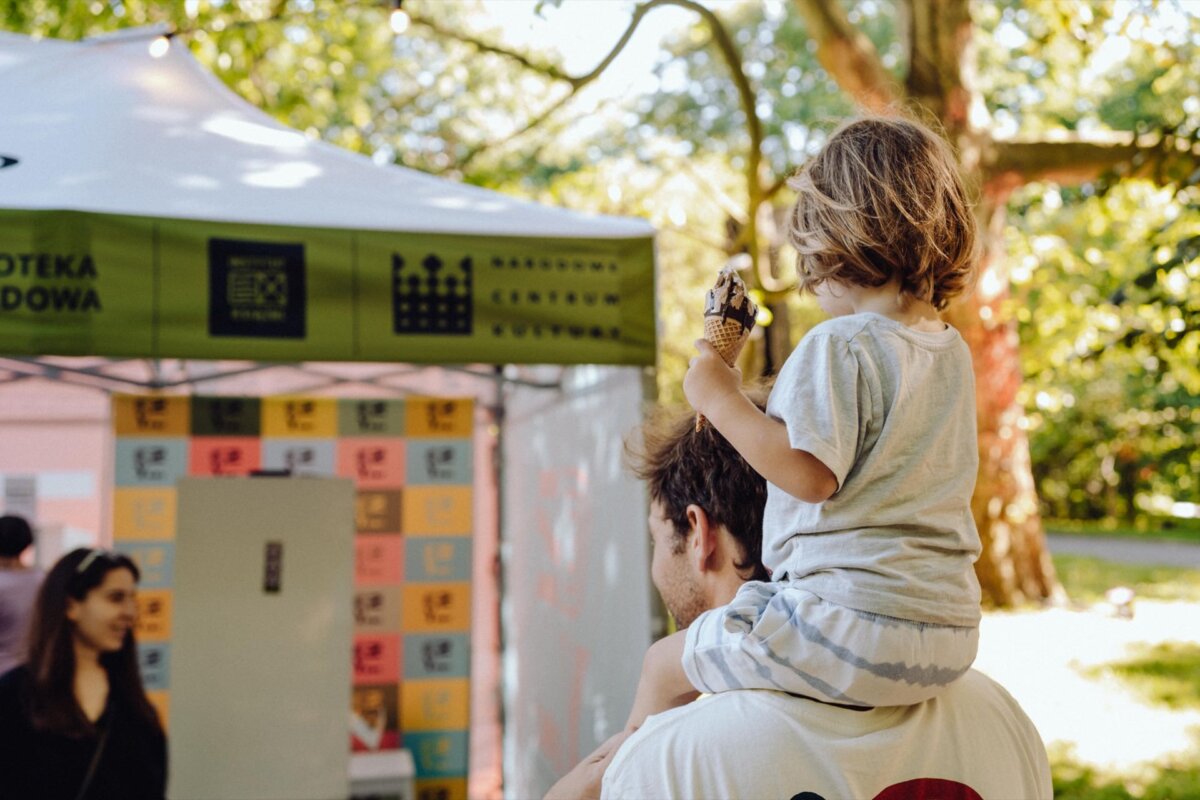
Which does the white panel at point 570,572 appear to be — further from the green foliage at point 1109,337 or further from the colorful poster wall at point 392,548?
the green foliage at point 1109,337

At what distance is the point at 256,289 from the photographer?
267 centimetres

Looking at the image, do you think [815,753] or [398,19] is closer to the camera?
[815,753]

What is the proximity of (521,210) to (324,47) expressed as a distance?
8497mm

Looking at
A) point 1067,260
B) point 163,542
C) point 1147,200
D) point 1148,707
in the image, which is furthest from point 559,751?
point 1067,260

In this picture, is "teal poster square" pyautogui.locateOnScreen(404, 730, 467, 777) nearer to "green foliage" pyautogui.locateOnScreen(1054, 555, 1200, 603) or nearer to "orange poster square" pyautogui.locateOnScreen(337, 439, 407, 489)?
"orange poster square" pyautogui.locateOnScreen(337, 439, 407, 489)

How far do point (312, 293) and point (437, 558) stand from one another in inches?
93.2

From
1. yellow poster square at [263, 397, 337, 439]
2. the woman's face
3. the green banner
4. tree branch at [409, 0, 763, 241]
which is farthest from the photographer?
tree branch at [409, 0, 763, 241]

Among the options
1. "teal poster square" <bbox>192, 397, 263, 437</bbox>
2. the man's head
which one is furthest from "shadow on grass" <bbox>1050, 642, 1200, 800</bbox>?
"teal poster square" <bbox>192, 397, 263, 437</bbox>

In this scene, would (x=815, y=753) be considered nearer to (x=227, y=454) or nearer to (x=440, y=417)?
(x=440, y=417)

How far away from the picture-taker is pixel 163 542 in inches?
185

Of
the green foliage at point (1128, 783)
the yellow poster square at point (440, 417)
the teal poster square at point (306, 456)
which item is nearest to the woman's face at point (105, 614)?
the teal poster square at point (306, 456)

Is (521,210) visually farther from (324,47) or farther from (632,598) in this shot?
(324,47)

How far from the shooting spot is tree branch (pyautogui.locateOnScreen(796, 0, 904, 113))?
22.0ft

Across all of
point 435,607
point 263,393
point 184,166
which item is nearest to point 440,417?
point 435,607
